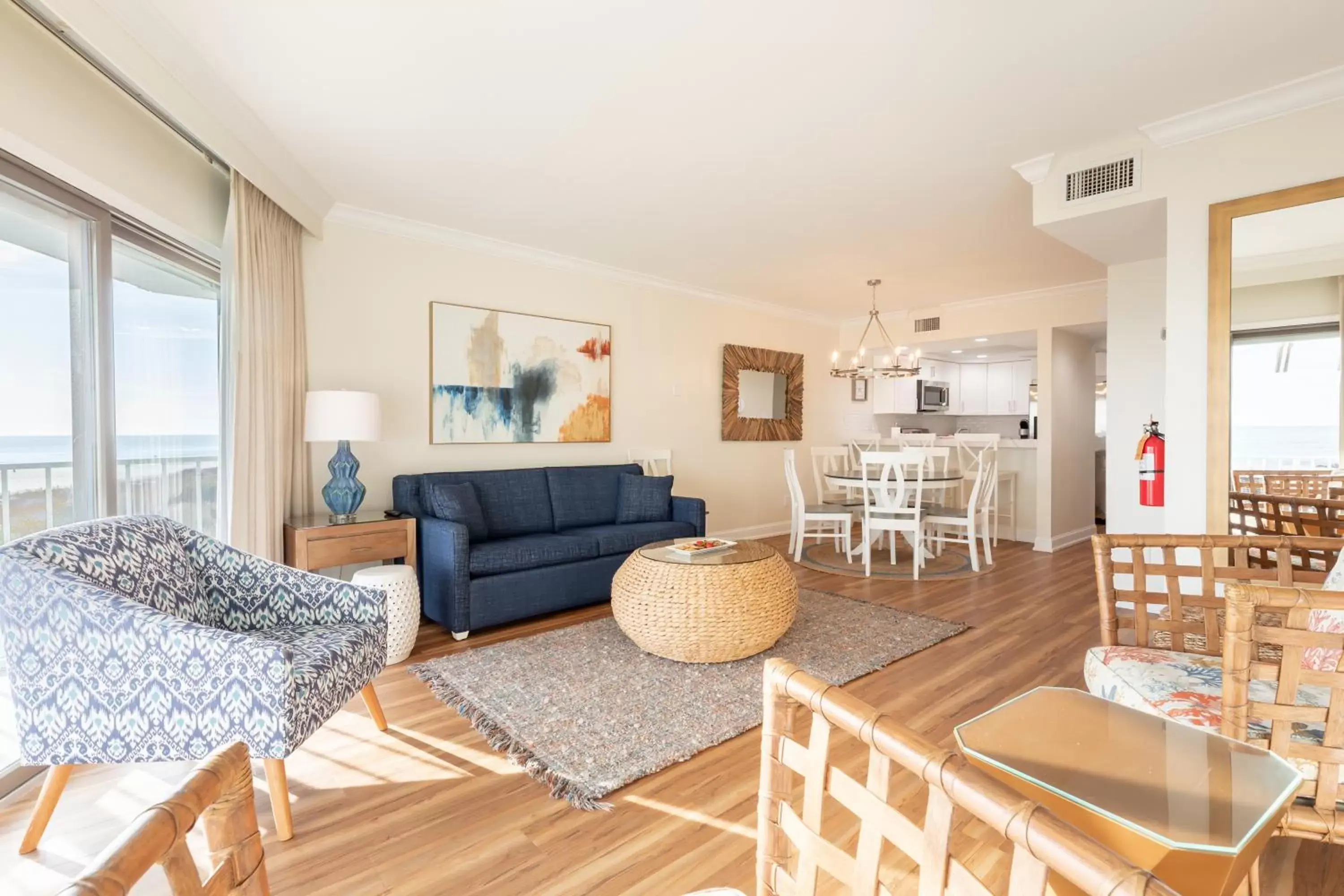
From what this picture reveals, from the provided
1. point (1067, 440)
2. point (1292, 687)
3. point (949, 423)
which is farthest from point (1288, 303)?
point (949, 423)

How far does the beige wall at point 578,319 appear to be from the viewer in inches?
161

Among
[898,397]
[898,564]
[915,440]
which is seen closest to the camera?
[898,564]

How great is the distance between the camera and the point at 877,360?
7.55m

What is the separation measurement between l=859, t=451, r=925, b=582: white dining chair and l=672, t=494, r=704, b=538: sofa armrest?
1.25 meters

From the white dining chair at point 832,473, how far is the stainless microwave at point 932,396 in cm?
156

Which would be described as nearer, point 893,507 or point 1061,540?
point 893,507

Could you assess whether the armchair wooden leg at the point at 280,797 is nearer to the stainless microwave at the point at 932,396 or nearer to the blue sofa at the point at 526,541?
the blue sofa at the point at 526,541

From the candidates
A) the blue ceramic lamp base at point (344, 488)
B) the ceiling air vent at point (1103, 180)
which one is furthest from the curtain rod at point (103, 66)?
the ceiling air vent at point (1103, 180)

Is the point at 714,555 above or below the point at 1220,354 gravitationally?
below

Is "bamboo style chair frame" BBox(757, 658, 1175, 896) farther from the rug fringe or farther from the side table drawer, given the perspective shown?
the side table drawer

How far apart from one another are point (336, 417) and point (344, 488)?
0.43m

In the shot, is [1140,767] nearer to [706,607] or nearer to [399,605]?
[706,607]

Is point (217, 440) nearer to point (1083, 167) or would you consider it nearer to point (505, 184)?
point (505, 184)

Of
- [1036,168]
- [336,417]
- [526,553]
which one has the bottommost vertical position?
[526,553]
